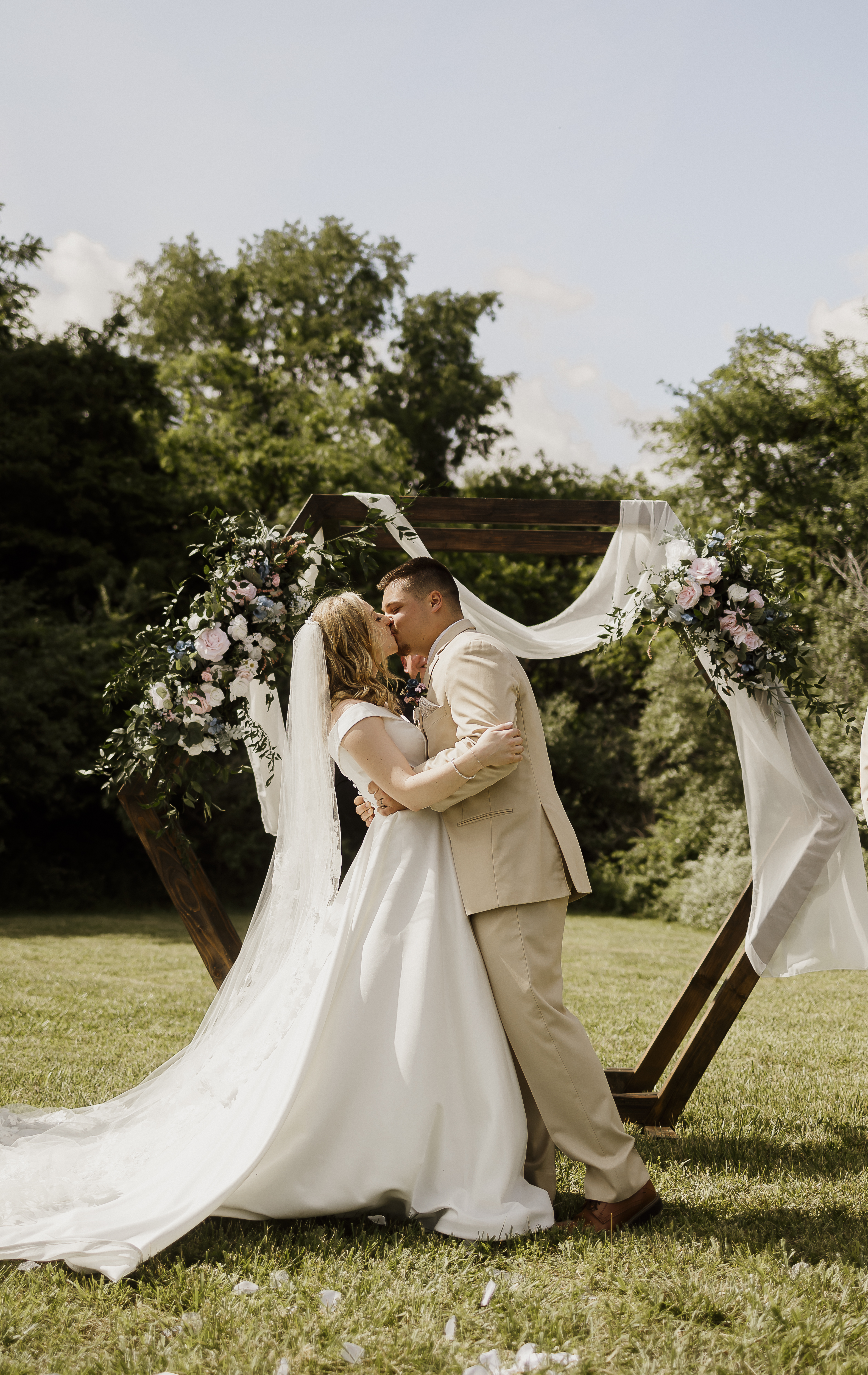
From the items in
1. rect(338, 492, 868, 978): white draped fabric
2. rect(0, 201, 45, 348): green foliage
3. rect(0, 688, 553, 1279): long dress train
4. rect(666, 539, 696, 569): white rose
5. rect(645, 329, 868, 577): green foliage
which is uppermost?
rect(0, 201, 45, 348): green foliage

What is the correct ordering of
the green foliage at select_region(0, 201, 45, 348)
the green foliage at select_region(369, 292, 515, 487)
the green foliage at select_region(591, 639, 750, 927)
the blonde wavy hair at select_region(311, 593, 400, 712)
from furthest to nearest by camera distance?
the green foliage at select_region(369, 292, 515, 487)
the green foliage at select_region(0, 201, 45, 348)
the green foliage at select_region(591, 639, 750, 927)
the blonde wavy hair at select_region(311, 593, 400, 712)

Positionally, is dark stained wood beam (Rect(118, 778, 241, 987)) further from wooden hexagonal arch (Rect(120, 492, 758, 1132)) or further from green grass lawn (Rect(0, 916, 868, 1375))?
green grass lawn (Rect(0, 916, 868, 1375))

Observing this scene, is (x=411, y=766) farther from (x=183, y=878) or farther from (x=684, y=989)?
(x=684, y=989)

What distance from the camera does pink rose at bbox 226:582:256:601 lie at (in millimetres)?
4398

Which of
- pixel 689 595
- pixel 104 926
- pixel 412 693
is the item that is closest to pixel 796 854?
pixel 689 595

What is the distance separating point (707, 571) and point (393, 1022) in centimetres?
234

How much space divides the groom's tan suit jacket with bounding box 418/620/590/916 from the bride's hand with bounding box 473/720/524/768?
7 cm

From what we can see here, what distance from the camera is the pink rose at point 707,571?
445 cm

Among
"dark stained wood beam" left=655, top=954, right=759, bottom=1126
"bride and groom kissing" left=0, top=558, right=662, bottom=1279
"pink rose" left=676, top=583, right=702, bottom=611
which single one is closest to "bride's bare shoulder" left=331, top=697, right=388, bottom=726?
"bride and groom kissing" left=0, top=558, right=662, bottom=1279

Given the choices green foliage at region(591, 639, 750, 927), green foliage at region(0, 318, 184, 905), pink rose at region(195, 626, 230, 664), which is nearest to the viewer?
pink rose at region(195, 626, 230, 664)

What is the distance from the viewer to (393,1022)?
3.60 m

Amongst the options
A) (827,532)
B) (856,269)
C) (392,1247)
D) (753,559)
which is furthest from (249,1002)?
(856,269)

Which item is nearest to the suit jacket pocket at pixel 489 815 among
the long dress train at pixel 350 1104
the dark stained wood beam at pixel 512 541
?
the long dress train at pixel 350 1104

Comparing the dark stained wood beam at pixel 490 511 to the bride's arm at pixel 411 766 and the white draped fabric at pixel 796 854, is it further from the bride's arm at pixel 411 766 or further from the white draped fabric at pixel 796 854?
Result: the bride's arm at pixel 411 766
